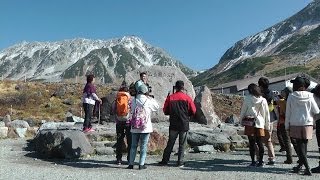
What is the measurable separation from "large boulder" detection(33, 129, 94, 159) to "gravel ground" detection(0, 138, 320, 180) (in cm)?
46

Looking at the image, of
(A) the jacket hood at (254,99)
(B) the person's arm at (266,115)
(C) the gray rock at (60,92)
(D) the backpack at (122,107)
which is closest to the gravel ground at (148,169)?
(B) the person's arm at (266,115)

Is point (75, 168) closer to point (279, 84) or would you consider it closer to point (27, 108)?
point (27, 108)

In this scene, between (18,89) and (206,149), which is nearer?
(206,149)

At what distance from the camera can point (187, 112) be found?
13.6 m

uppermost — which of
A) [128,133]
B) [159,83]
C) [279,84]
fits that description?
[279,84]

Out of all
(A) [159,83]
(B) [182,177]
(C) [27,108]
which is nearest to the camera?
(B) [182,177]

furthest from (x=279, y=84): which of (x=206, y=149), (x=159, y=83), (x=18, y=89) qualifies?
(x=206, y=149)

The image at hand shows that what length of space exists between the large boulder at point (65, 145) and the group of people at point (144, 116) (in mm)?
2049

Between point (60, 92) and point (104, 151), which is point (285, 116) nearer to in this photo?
point (104, 151)

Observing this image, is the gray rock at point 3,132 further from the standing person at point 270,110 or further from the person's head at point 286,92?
the person's head at point 286,92

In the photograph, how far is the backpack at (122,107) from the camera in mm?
13859

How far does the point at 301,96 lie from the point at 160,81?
50.5 ft

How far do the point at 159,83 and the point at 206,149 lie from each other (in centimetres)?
1008

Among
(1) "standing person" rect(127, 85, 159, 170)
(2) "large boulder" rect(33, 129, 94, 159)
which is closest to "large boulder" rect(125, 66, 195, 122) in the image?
(2) "large boulder" rect(33, 129, 94, 159)
